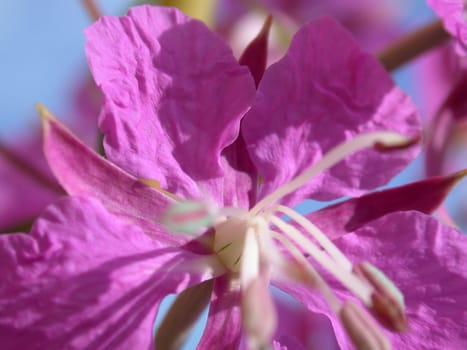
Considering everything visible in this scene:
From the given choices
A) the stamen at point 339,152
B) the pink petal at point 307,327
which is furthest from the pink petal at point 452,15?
the pink petal at point 307,327

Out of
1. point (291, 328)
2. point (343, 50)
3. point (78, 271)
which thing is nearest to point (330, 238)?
point (343, 50)

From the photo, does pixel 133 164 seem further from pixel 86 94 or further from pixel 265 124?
pixel 86 94

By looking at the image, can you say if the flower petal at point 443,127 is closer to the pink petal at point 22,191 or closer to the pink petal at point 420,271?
the pink petal at point 420,271

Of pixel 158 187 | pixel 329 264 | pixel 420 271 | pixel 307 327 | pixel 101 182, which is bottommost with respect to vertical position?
pixel 307 327

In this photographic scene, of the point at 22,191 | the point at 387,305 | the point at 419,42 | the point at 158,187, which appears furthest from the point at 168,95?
the point at 22,191

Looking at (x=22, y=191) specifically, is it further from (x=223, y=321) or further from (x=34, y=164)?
(x=223, y=321)
